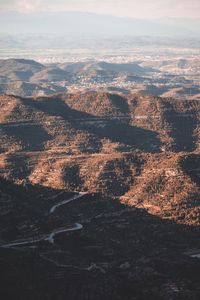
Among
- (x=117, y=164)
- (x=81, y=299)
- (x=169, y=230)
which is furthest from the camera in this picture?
(x=117, y=164)

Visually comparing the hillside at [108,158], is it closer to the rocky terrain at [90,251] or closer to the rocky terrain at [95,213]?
the rocky terrain at [95,213]

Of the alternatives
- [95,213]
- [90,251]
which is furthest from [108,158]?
[90,251]

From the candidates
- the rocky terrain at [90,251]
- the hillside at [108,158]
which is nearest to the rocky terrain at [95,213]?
the rocky terrain at [90,251]

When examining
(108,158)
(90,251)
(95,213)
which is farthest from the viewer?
(108,158)

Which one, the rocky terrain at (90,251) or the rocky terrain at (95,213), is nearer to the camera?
the rocky terrain at (90,251)

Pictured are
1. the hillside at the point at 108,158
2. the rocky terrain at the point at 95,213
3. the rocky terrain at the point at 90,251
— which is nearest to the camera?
the rocky terrain at the point at 90,251

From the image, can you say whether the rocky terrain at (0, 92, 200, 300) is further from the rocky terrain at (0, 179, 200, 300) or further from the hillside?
the hillside

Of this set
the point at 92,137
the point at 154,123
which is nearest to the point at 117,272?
the point at 92,137

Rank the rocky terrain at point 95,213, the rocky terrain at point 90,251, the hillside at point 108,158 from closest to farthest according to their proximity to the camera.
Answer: the rocky terrain at point 90,251 → the rocky terrain at point 95,213 → the hillside at point 108,158

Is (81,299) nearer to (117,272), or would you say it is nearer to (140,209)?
(117,272)

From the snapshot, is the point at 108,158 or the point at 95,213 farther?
the point at 108,158

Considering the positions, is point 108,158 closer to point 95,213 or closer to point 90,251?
point 95,213
